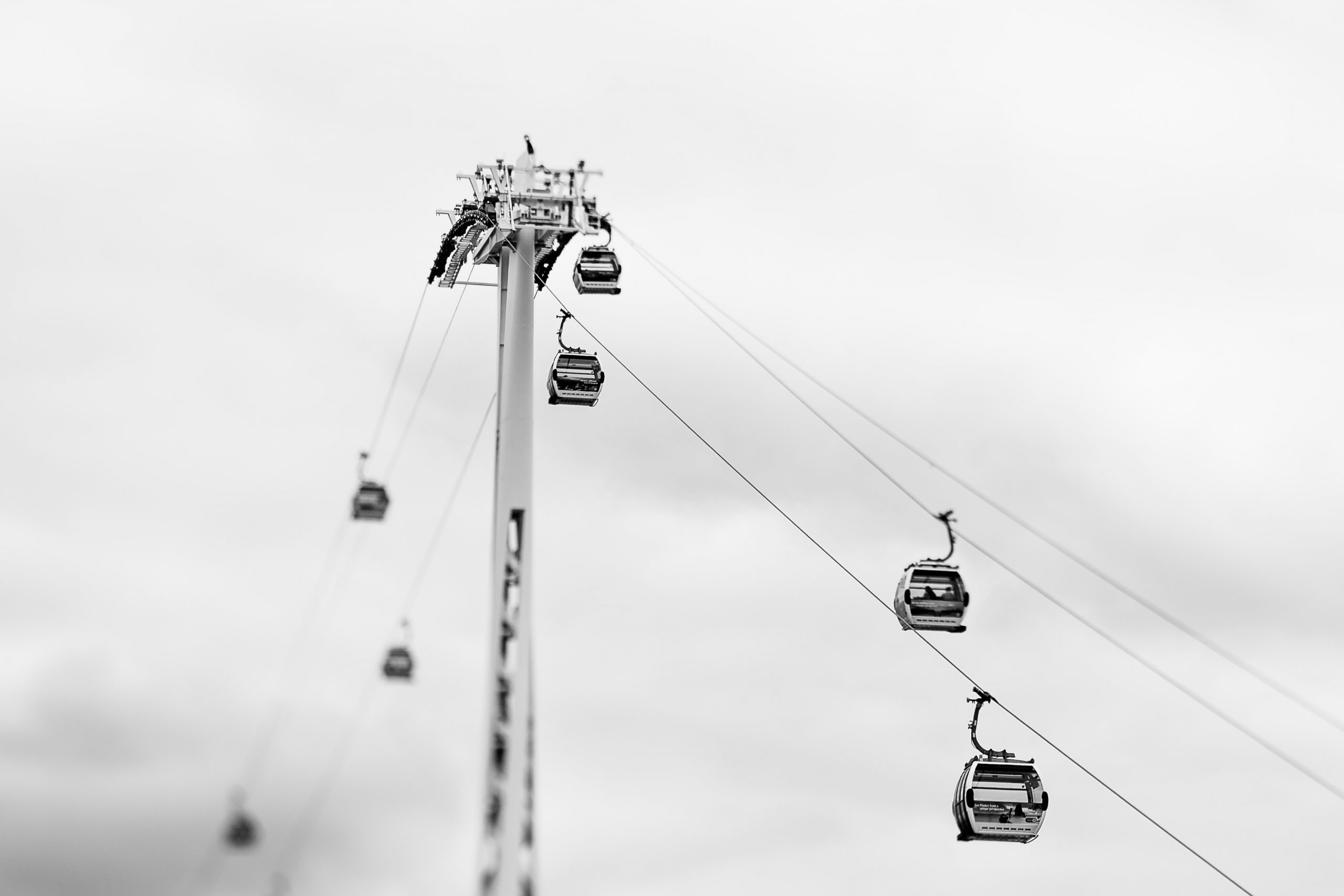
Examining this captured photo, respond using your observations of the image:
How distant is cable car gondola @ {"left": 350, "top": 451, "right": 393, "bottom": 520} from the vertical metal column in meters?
4.99

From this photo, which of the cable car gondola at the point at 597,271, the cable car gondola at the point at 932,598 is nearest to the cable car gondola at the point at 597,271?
the cable car gondola at the point at 597,271

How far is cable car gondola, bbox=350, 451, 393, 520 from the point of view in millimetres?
33375

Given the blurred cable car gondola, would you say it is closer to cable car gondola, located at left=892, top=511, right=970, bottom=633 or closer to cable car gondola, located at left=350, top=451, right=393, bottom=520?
cable car gondola, located at left=350, top=451, right=393, bottom=520

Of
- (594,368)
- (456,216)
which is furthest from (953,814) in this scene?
(456,216)

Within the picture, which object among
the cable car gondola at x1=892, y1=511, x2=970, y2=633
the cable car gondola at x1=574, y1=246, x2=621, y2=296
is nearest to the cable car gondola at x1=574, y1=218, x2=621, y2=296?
the cable car gondola at x1=574, y1=246, x2=621, y2=296

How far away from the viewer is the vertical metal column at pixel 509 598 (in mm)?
24984

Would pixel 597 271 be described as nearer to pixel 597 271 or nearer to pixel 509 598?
pixel 597 271

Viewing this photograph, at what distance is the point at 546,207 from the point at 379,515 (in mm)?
7890

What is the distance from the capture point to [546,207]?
102 ft

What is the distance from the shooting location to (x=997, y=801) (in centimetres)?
2942

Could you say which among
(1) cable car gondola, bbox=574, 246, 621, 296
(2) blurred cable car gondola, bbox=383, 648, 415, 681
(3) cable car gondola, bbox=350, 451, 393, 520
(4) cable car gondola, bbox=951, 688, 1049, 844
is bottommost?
(4) cable car gondola, bbox=951, 688, 1049, 844

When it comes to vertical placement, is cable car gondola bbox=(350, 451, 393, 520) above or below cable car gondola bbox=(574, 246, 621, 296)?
below

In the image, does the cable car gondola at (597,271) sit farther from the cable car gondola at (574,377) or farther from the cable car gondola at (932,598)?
the cable car gondola at (932,598)

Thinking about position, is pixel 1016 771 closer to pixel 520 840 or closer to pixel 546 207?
pixel 520 840
